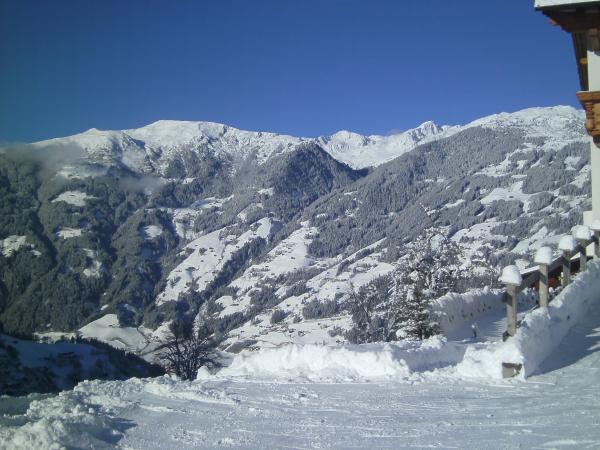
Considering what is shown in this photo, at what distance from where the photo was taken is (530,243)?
190 m

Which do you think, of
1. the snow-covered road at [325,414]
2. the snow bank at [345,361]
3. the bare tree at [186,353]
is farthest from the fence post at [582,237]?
the bare tree at [186,353]

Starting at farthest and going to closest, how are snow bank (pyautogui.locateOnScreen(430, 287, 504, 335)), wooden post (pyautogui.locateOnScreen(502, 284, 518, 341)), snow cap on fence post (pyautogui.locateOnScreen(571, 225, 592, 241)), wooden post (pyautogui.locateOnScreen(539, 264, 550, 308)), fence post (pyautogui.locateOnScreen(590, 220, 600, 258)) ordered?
fence post (pyautogui.locateOnScreen(590, 220, 600, 258)) < snow bank (pyautogui.locateOnScreen(430, 287, 504, 335)) < snow cap on fence post (pyautogui.locateOnScreen(571, 225, 592, 241)) < wooden post (pyautogui.locateOnScreen(539, 264, 550, 308)) < wooden post (pyautogui.locateOnScreen(502, 284, 518, 341))

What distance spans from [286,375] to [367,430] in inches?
98.3

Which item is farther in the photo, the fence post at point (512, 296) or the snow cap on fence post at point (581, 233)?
the snow cap on fence post at point (581, 233)

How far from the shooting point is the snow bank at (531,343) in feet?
22.5

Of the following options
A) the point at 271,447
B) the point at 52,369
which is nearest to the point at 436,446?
the point at 271,447

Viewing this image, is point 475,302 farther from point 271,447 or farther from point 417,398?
point 271,447

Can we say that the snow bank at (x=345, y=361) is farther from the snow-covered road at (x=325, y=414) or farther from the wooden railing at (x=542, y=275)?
the wooden railing at (x=542, y=275)

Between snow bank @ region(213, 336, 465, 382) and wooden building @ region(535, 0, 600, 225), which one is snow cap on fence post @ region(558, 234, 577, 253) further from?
snow bank @ region(213, 336, 465, 382)

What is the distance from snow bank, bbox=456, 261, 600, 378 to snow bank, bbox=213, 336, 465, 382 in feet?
1.78

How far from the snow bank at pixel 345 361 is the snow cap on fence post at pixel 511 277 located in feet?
4.10

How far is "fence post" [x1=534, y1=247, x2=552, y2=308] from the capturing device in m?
8.61

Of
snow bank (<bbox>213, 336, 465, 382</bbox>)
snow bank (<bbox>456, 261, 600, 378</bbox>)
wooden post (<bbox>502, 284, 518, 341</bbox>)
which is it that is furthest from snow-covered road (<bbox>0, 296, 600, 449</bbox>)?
wooden post (<bbox>502, 284, 518, 341</bbox>)

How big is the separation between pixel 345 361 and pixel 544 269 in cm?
370
